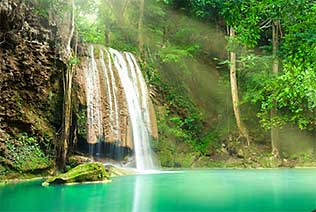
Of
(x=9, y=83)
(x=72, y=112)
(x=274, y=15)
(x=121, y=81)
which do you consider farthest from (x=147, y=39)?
(x=274, y=15)

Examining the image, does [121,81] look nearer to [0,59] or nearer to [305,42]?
[0,59]

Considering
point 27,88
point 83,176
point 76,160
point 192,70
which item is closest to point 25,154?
point 76,160

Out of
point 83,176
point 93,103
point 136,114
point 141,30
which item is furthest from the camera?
point 141,30

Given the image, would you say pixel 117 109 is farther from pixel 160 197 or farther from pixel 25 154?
pixel 160 197

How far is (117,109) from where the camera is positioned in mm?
13562

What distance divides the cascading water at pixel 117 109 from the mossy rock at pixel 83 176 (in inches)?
118

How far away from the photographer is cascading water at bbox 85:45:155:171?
12766 mm

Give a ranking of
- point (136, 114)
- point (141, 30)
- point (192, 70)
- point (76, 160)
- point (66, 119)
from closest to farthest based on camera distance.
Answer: point (66, 119) < point (76, 160) < point (136, 114) < point (141, 30) < point (192, 70)

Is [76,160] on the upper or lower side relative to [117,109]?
lower

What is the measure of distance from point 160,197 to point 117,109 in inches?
281

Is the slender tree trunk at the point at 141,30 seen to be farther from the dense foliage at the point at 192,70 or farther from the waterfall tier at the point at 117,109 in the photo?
the waterfall tier at the point at 117,109

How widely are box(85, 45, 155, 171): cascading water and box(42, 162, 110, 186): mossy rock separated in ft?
9.81

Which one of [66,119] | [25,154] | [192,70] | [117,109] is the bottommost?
[25,154]

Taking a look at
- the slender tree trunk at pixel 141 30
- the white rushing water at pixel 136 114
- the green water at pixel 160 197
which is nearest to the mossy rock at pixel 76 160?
the white rushing water at pixel 136 114
